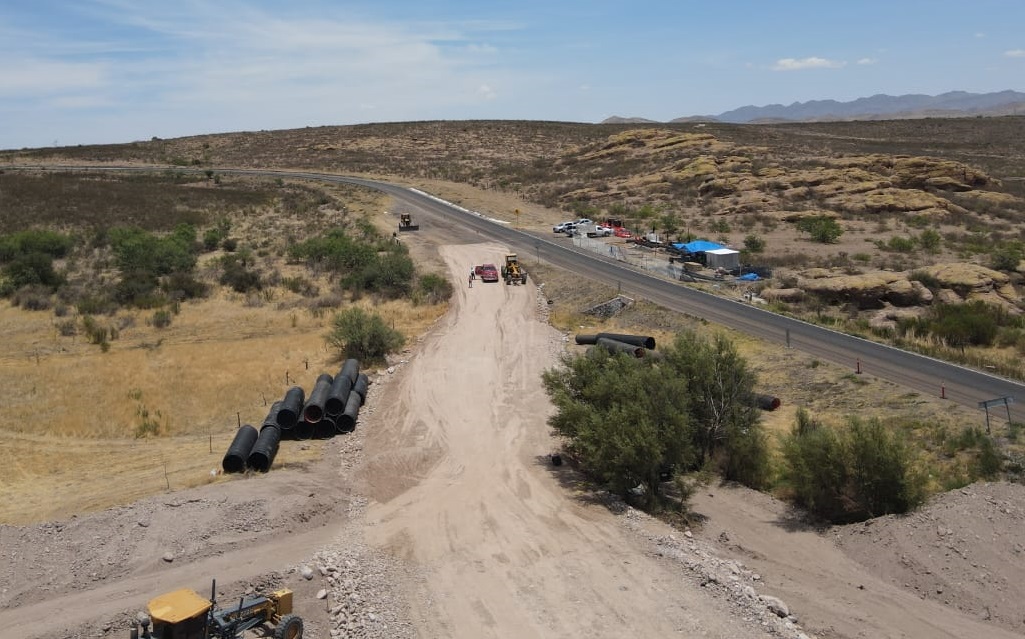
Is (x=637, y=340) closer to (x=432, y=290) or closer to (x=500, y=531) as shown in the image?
(x=500, y=531)

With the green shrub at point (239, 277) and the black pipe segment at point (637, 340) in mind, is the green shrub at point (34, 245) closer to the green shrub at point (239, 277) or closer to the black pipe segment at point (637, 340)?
the green shrub at point (239, 277)

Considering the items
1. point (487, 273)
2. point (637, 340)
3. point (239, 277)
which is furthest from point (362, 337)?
point (239, 277)

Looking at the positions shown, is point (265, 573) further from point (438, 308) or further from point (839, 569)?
point (438, 308)

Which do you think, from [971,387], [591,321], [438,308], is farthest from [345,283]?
[971,387]

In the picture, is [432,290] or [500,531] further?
[432,290]

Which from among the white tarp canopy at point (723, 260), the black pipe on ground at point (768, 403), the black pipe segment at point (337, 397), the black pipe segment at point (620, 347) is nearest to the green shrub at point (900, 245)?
the white tarp canopy at point (723, 260)
